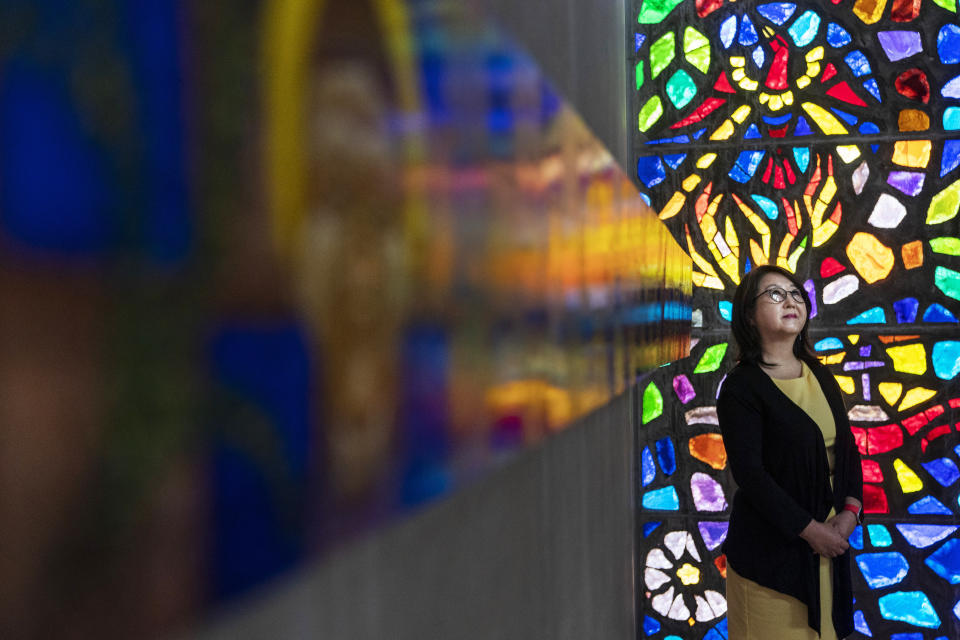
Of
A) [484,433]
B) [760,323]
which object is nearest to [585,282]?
[484,433]

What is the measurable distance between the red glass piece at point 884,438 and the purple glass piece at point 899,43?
1.31 meters

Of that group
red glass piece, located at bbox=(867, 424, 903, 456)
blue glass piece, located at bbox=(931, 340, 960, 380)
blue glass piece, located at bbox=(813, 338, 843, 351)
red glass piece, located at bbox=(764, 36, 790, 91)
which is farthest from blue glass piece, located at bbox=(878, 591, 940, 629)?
red glass piece, located at bbox=(764, 36, 790, 91)

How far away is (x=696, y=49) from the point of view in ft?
10.8

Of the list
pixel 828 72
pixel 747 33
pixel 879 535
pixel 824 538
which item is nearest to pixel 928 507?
pixel 879 535

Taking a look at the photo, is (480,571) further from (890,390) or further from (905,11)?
(905,11)

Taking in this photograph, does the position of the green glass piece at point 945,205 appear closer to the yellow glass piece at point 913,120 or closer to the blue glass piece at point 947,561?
the yellow glass piece at point 913,120

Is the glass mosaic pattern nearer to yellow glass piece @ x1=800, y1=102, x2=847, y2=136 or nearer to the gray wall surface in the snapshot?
yellow glass piece @ x1=800, y1=102, x2=847, y2=136

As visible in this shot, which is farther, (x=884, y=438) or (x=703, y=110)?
(x=703, y=110)

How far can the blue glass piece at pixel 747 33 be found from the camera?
129 inches

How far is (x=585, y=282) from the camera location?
0.92 feet

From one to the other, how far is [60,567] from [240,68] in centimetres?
5

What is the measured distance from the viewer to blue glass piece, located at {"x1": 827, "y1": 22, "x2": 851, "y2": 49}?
3193mm

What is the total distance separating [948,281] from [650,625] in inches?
64.7

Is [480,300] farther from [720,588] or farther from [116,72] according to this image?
[720,588]
